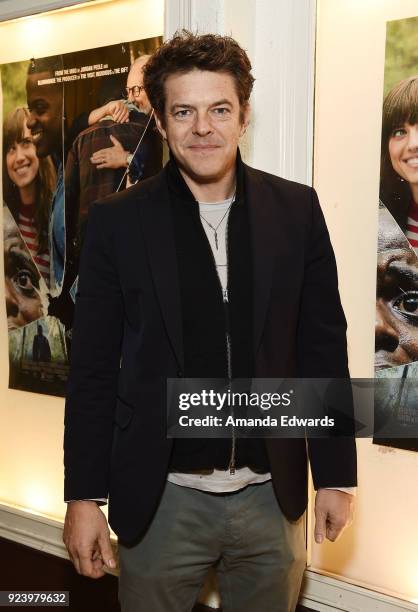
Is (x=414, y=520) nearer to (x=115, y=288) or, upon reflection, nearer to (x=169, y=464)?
(x=169, y=464)

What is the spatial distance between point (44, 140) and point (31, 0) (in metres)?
0.66

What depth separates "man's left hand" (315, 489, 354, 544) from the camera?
5.68 ft

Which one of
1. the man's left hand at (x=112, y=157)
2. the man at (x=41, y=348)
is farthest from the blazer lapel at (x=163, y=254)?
the man at (x=41, y=348)

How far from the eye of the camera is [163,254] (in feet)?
5.52

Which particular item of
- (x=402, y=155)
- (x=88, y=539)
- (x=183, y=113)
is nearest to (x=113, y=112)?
(x=402, y=155)

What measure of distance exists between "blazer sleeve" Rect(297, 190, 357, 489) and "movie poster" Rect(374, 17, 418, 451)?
715mm

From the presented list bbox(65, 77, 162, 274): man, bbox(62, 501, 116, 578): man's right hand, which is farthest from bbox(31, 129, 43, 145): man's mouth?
bbox(62, 501, 116, 578): man's right hand

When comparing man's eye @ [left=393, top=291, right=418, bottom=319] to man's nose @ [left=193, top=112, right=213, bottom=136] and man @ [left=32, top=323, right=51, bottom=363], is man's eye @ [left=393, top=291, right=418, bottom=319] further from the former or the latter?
man @ [left=32, top=323, right=51, bottom=363]

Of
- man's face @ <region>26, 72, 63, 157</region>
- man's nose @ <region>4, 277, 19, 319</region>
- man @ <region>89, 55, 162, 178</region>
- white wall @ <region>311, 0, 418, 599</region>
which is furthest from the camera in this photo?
man's nose @ <region>4, 277, 19, 319</region>

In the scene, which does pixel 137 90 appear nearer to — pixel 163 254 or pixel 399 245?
pixel 399 245

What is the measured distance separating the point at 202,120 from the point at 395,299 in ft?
3.71

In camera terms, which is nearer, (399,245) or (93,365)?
(93,365)

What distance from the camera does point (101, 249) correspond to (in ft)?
5.50

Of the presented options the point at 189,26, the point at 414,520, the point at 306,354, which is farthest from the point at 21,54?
the point at 414,520
